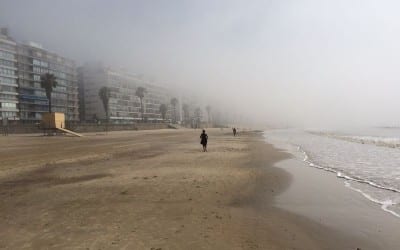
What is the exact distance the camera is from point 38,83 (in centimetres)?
12481

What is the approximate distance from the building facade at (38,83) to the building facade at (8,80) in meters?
2.48

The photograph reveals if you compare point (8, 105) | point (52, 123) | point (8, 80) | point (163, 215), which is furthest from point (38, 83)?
point (163, 215)

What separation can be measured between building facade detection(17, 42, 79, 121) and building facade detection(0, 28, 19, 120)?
2.48 metres

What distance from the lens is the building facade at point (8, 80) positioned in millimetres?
107688

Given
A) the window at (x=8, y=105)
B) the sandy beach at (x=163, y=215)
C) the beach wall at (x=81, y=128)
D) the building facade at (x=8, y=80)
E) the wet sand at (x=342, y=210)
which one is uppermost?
the building facade at (x=8, y=80)

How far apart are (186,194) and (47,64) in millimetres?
130864

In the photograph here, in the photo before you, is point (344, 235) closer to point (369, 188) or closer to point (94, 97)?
point (369, 188)

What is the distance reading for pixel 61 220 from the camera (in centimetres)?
970

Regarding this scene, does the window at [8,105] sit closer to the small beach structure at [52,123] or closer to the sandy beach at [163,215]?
the small beach structure at [52,123]

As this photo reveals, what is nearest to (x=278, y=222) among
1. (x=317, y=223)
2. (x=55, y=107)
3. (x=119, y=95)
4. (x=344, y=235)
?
(x=317, y=223)

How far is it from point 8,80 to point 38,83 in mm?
13793

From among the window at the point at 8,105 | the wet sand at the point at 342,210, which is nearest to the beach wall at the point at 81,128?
the window at the point at 8,105

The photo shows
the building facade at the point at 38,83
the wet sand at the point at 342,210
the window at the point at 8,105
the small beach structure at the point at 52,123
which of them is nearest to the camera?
the wet sand at the point at 342,210

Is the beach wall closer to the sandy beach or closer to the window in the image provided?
the window
